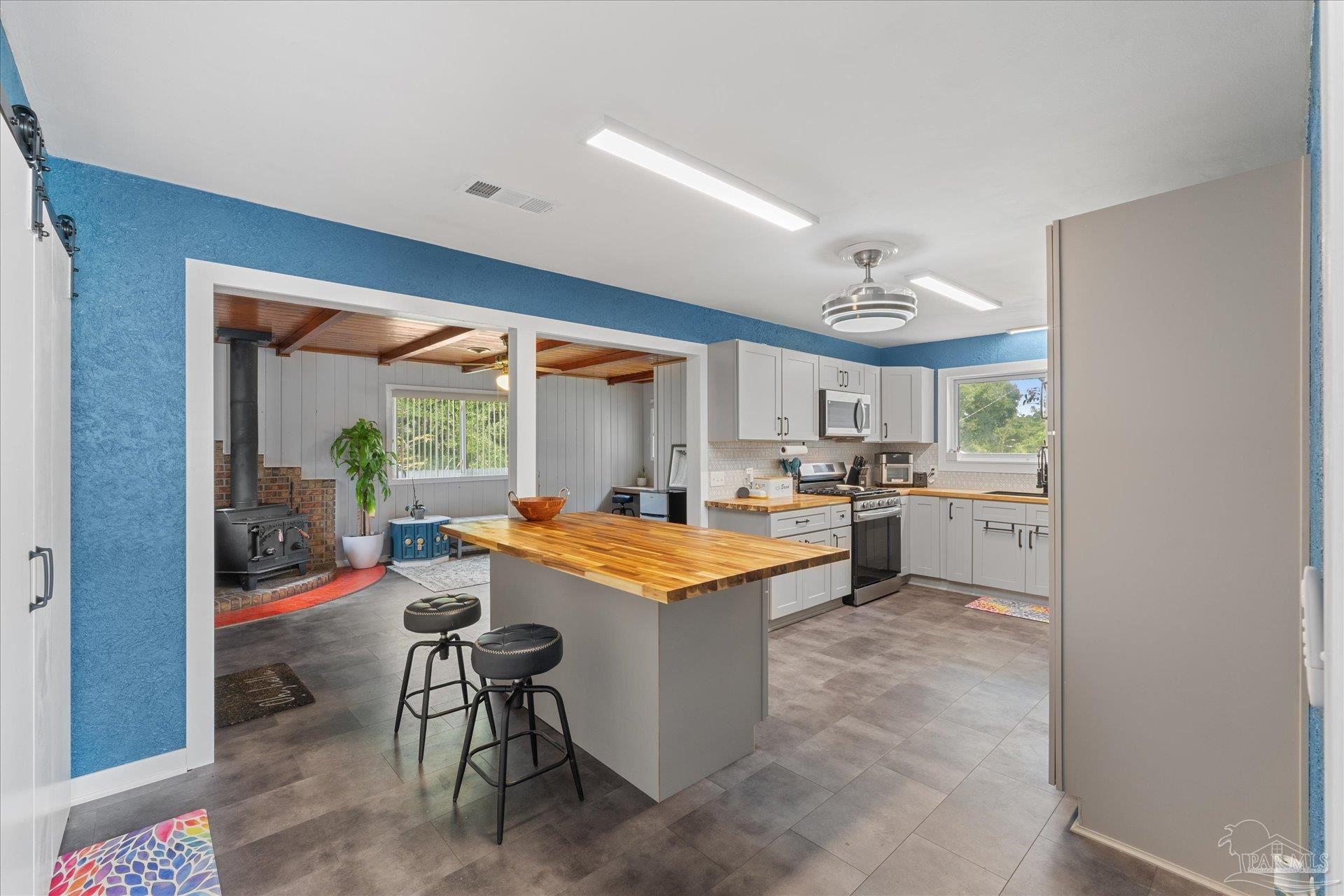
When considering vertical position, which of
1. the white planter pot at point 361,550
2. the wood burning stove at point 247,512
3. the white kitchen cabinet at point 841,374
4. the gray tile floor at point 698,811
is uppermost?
the white kitchen cabinet at point 841,374

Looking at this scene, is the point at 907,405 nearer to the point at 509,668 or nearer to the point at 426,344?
the point at 426,344

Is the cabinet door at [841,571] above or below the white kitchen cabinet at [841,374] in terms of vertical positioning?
below

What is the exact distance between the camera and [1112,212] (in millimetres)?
2119

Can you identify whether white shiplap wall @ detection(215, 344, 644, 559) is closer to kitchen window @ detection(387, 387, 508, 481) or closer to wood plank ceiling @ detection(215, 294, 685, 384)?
kitchen window @ detection(387, 387, 508, 481)

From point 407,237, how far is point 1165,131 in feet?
11.4

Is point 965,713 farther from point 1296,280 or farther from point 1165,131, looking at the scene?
point 1165,131

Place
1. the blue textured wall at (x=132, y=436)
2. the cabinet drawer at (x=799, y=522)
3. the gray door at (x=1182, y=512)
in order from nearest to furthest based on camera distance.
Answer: the gray door at (x=1182, y=512), the blue textured wall at (x=132, y=436), the cabinet drawer at (x=799, y=522)

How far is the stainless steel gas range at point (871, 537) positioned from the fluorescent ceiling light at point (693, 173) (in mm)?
2950

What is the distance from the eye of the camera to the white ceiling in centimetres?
168

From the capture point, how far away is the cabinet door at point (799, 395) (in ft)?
17.5

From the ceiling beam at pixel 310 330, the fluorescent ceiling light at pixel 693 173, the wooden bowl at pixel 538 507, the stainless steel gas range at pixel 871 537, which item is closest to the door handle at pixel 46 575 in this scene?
the wooden bowl at pixel 538 507

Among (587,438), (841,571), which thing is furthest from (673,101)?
(587,438)

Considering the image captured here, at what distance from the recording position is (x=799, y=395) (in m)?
5.49

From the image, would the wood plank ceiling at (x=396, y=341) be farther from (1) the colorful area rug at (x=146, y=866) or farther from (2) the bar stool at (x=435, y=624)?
(1) the colorful area rug at (x=146, y=866)
